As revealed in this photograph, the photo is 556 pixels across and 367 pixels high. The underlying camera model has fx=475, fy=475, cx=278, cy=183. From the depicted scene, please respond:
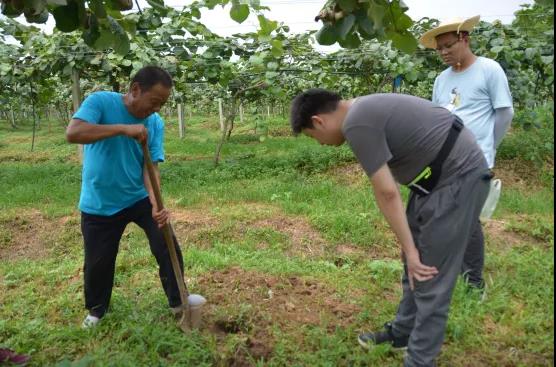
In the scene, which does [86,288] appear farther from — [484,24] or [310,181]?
[484,24]

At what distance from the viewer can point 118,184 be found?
2.68 m

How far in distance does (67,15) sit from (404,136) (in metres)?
1.46

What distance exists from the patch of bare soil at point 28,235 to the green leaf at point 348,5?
4.33 m

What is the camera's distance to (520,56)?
7109 mm

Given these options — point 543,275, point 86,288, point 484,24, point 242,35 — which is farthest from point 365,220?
point 484,24

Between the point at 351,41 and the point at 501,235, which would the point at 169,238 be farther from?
the point at 501,235

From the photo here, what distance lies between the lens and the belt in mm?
1896

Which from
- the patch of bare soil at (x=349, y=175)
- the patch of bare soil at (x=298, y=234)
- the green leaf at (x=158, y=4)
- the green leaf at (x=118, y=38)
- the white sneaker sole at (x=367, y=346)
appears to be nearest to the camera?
the green leaf at (x=158, y=4)

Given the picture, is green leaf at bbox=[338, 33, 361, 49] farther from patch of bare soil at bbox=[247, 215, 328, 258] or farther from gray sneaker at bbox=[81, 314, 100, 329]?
patch of bare soil at bbox=[247, 215, 328, 258]

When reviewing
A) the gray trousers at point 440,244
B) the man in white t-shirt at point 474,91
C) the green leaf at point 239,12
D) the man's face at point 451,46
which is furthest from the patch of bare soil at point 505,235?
the green leaf at point 239,12

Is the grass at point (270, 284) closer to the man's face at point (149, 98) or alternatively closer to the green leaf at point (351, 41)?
the man's face at point (149, 98)

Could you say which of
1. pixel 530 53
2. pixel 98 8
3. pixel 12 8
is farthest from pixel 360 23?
pixel 530 53

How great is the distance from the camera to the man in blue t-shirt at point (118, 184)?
2529 millimetres

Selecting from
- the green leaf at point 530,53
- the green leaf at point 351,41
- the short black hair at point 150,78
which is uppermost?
the green leaf at point 351,41
